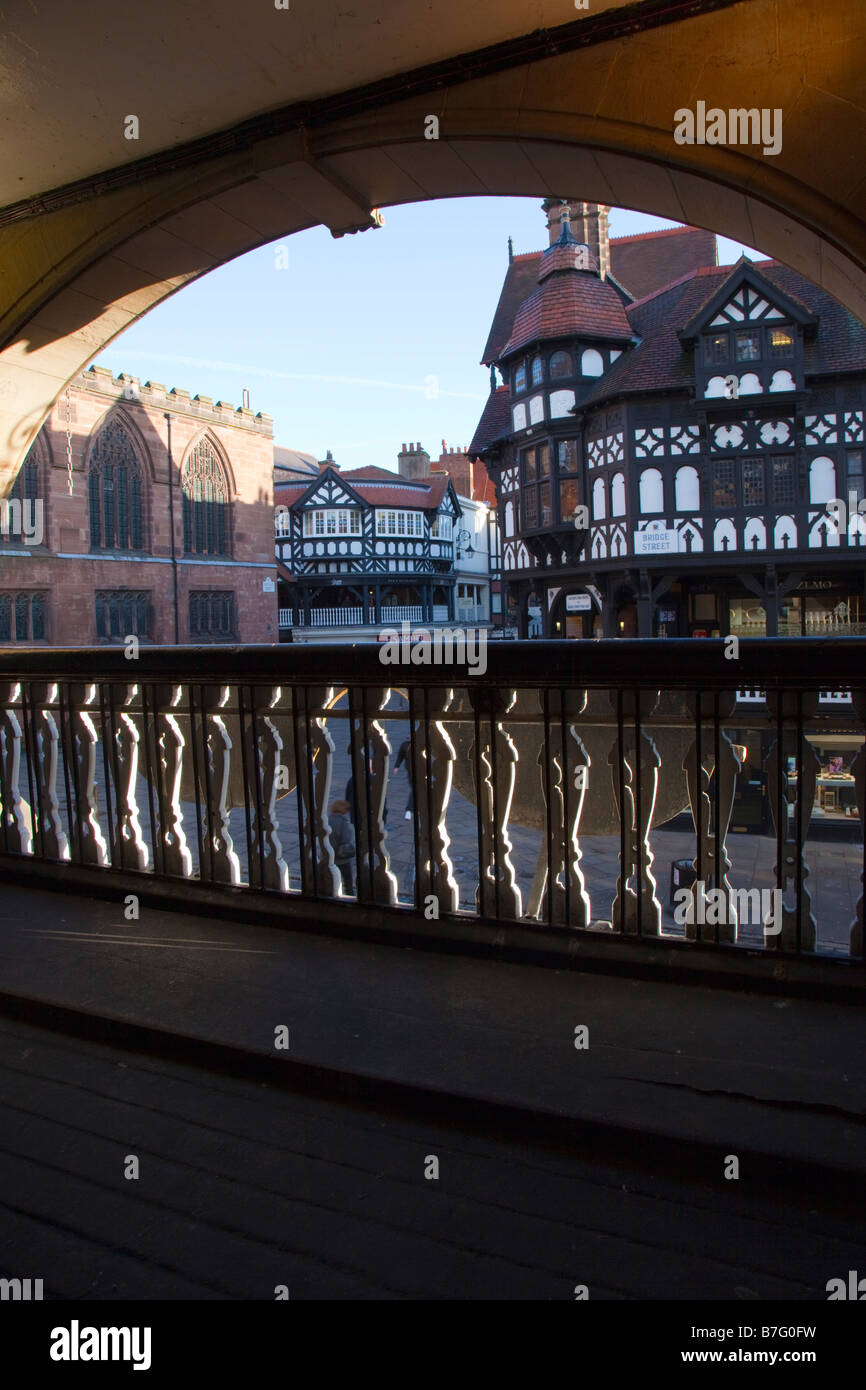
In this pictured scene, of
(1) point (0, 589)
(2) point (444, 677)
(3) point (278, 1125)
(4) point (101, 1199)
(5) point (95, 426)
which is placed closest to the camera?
(4) point (101, 1199)

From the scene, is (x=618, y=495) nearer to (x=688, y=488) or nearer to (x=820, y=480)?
(x=688, y=488)

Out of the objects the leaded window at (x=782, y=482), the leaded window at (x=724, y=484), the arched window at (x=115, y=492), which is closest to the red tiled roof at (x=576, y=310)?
the leaded window at (x=724, y=484)

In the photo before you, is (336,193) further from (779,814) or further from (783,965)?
(783,965)

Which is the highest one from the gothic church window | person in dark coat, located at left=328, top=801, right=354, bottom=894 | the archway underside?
the gothic church window

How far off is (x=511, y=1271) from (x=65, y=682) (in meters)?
2.83

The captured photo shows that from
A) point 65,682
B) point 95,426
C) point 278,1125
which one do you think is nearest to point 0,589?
point 95,426

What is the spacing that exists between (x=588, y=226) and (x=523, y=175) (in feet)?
79.4

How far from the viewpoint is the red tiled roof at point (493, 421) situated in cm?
2566

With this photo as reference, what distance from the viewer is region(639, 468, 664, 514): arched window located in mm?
19688

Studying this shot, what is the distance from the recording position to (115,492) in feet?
109

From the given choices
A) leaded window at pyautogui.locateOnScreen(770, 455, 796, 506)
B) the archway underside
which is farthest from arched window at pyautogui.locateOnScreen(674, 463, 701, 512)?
the archway underside

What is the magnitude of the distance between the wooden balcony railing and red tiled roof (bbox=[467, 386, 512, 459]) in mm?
22783

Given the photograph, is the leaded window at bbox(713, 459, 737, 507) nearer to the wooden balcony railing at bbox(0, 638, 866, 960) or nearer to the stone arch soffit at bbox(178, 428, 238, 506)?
the wooden balcony railing at bbox(0, 638, 866, 960)
